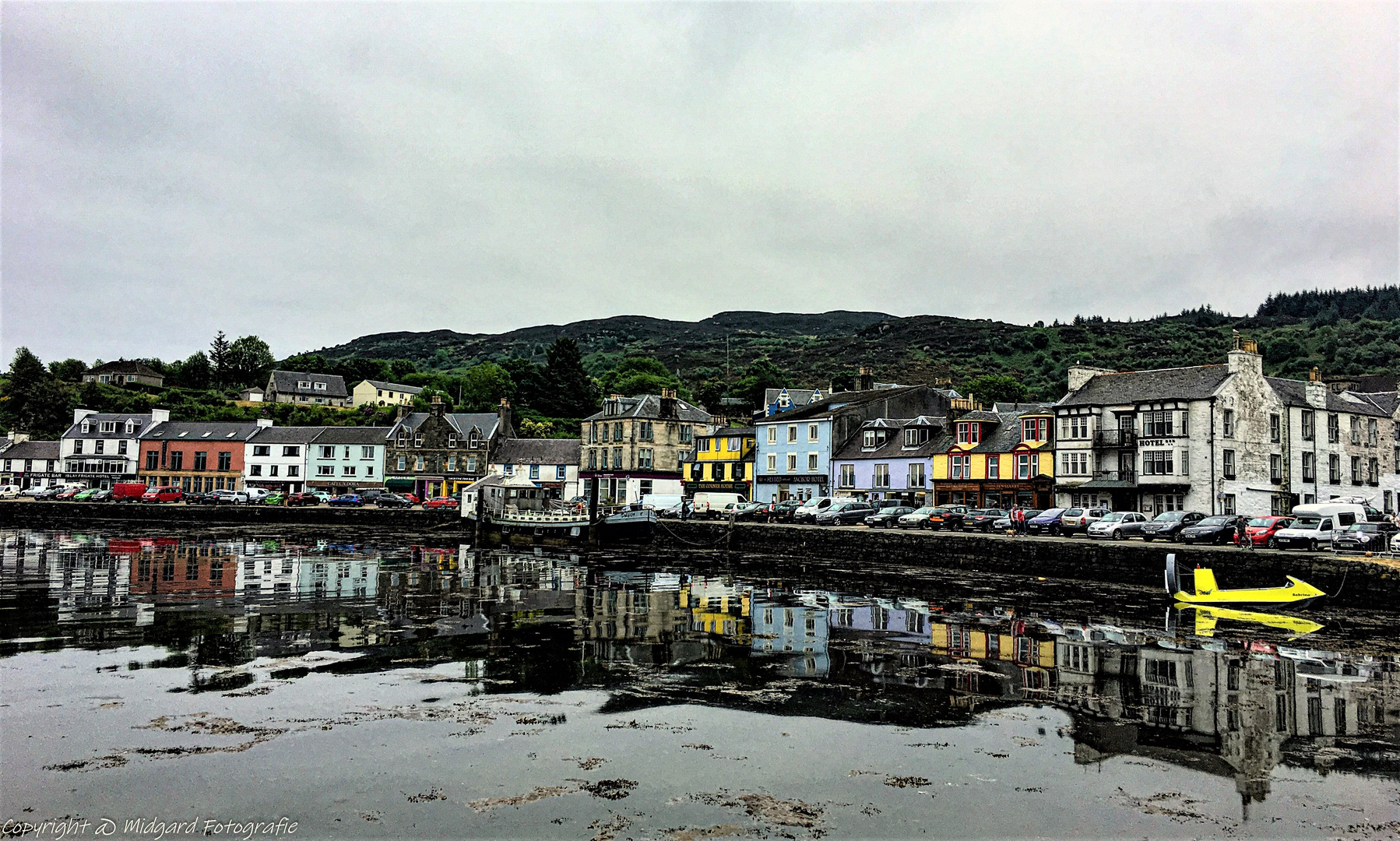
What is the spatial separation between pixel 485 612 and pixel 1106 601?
2066cm

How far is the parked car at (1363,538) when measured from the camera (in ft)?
122

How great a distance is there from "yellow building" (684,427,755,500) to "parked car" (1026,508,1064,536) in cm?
3432

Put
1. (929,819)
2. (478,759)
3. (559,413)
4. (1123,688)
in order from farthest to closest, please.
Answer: (559,413)
(1123,688)
(478,759)
(929,819)

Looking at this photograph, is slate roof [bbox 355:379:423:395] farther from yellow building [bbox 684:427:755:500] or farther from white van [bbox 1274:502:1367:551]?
white van [bbox 1274:502:1367:551]

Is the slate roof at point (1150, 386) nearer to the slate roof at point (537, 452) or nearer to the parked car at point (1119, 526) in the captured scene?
the parked car at point (1119, 526)

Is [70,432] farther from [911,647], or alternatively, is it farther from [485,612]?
[911,647]

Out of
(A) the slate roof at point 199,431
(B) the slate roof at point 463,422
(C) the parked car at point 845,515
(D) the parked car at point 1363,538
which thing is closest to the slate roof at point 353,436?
(B) the slate roof at point 463,422

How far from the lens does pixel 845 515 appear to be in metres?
58.9

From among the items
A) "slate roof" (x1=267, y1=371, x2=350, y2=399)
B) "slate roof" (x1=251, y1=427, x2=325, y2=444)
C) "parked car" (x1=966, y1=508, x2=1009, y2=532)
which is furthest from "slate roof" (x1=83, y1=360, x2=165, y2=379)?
"parked car" (x1=966, y1=508, x2=1009, y2=532)

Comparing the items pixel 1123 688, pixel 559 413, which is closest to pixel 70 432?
pixel 559 413

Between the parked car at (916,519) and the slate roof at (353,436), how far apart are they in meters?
65.0

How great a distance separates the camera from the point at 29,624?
23.1 m

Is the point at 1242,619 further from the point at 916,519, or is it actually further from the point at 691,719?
the point at 916,519

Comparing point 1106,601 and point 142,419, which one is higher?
point 142,419
